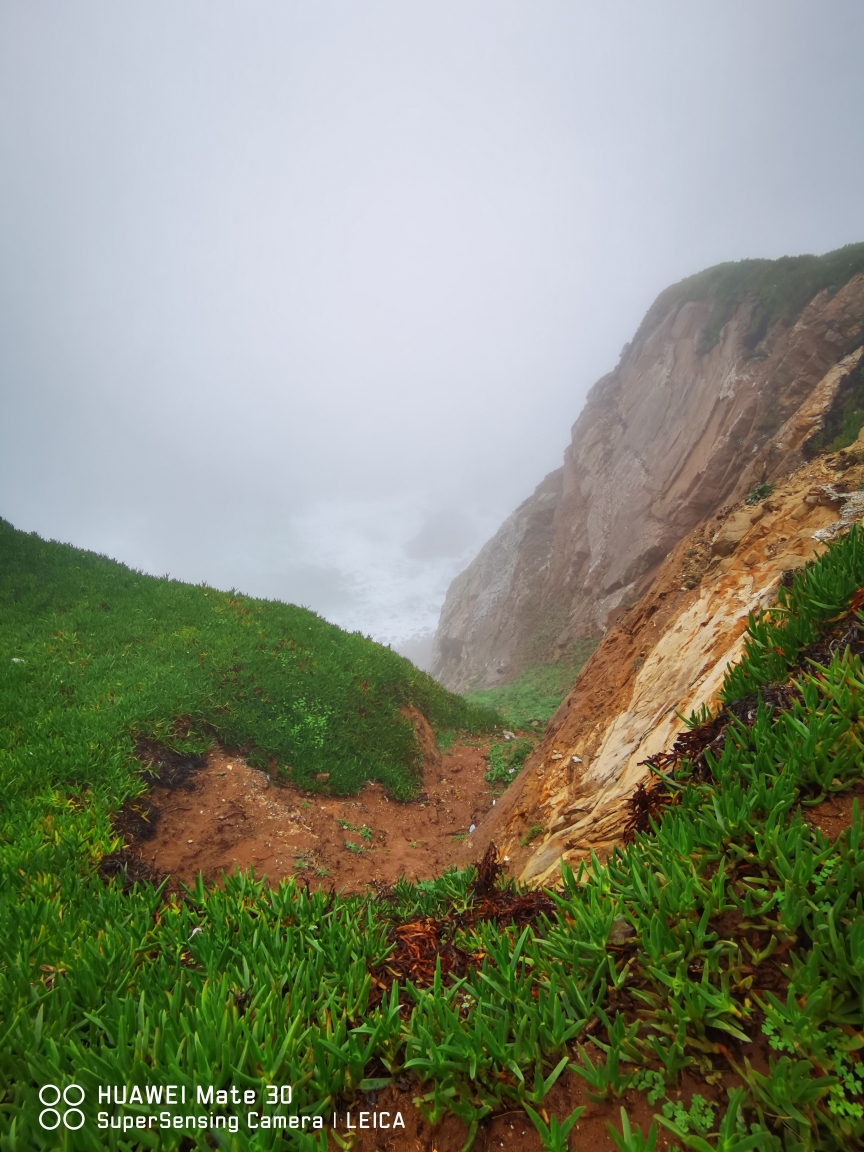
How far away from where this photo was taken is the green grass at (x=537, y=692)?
17.8m

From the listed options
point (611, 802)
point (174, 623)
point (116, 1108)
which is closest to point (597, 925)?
point (116, 1108)

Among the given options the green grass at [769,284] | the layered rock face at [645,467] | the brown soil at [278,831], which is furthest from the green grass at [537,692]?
the green grass at [769,284]

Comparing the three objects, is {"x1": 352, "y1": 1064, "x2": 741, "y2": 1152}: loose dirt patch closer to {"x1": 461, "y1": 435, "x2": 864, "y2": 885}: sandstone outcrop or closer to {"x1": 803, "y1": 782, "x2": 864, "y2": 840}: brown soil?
{"x1": 803, "y1": 782, "x2": 864, "y2": 840}: brown soil

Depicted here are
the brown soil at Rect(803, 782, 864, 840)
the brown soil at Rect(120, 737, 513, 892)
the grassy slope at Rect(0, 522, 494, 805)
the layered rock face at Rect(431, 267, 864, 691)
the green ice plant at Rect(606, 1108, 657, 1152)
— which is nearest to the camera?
the green ice plant at Rect(606, 1108, 657, 1152)

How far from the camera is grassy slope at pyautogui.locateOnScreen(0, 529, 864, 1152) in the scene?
1.83m

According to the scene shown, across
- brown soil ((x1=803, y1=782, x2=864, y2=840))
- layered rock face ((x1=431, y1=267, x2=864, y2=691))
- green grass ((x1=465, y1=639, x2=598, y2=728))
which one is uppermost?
layered rock face ((x1=431, y1=267, x2=864, y2=691))

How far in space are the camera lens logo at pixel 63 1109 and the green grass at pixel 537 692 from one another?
14354 millimetres

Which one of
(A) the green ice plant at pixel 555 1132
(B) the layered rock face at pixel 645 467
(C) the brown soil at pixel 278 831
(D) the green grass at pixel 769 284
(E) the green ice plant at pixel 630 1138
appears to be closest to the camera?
(E) the green ice plant at pixel 630 1138

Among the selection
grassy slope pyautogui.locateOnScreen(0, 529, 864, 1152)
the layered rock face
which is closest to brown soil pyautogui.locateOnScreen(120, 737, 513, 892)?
grassy slope pyautogui.locateOnScreen(0, 529, 864, 1152)

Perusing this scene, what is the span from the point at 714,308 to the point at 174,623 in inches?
1079

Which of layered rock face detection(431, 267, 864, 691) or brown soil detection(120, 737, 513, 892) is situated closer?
brown soil detection(120, 737, 513, 892)

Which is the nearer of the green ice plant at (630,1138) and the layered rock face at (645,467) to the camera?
the green ice plant at (630,1138)

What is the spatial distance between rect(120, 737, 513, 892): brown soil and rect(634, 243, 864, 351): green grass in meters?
23.2

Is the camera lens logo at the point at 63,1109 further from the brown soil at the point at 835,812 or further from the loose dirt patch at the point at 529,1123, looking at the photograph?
the brown soil at the point at 835,812
